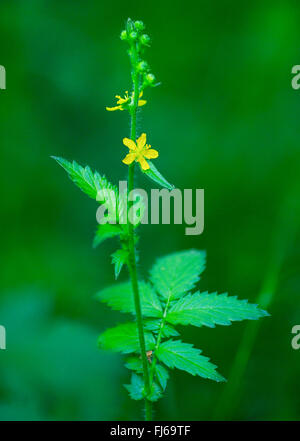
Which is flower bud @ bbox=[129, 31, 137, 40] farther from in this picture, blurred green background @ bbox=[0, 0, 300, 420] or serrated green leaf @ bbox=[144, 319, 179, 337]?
blurred green background @ bbox=[0, 0, 300, 420]

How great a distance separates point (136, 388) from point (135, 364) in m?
0.10

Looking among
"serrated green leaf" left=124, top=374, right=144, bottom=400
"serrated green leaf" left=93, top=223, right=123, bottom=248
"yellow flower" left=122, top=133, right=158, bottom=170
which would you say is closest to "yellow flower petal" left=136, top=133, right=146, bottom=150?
"yellow flower" left=122, top=133, right=158, bottom=170

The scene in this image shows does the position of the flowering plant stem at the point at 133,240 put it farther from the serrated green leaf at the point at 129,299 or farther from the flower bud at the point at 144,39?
the serrated green leaf at the point at 129,299

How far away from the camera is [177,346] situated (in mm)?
1728

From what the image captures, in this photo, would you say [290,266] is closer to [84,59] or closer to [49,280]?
[49,280]

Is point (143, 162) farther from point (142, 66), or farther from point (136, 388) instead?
point (136, 388)

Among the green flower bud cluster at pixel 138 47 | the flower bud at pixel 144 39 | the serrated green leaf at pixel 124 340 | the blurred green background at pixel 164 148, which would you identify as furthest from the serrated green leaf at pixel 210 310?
the blurred green background at pixel 164 148

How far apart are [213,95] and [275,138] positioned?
66 centimetres

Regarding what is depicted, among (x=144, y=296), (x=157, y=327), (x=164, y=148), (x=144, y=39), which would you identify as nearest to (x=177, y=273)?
(x=144, y=296)

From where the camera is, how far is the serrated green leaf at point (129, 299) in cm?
189

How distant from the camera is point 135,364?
179cm

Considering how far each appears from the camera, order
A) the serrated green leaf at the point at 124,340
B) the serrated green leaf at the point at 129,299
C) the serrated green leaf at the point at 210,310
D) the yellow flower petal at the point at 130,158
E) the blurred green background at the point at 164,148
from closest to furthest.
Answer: the yellow flower petal at the point at 130,158 < the serrated green leaf at the point at 210,310 < the serrated green leaf at the point at 124,340 < the serrated green leaf at the point at 129,299 < the blurred green background at the point at 164,148

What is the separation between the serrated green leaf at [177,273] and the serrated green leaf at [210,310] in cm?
10

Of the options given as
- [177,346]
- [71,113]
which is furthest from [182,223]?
[177,346]
